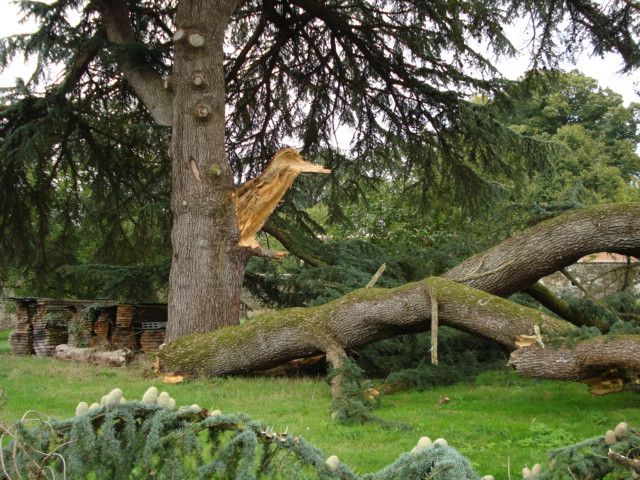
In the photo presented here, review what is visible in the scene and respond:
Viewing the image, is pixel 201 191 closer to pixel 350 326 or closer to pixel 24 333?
pixel 350 326

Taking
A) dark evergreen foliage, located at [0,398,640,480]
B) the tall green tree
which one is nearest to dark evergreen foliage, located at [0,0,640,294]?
the tall green tree

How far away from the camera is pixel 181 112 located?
9797mm

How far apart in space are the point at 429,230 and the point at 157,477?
56.5 feet

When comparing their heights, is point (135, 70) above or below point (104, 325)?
above

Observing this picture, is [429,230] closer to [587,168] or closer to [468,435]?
[468,435]

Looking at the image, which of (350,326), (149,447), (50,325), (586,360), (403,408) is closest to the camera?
(149,447)

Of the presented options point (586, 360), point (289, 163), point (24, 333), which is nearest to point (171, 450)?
point (586, 360)

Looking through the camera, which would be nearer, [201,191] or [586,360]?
[586,360]

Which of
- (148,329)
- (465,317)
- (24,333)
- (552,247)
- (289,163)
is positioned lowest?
(24,333)

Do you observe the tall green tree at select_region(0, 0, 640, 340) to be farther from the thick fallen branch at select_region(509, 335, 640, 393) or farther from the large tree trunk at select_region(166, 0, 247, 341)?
the thick fallen branch at select_region(509, 335, 640, 393)

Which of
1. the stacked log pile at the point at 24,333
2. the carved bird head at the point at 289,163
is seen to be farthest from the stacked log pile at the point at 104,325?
the carved bird head at the point at 289,163

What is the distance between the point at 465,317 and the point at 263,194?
4013mm

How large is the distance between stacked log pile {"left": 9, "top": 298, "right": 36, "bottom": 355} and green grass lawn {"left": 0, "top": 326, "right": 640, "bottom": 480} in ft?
13.0

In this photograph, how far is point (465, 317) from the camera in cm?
711
